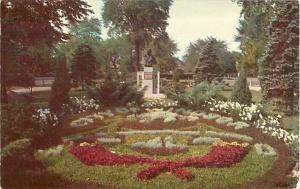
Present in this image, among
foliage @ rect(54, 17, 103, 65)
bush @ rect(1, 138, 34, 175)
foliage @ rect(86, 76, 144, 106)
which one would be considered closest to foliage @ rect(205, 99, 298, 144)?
foliage @ rect(86, 76, 144, 106)

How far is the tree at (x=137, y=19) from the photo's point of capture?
26.0ft

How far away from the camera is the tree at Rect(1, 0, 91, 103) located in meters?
7.85

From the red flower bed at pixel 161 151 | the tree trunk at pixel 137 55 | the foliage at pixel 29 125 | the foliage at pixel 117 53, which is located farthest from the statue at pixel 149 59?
the foliage at pixel 29 125

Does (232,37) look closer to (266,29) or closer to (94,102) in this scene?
(266,29)

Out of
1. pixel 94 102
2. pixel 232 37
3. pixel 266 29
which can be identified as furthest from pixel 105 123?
pixel 266 29

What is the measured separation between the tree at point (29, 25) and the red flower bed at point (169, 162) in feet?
5.64

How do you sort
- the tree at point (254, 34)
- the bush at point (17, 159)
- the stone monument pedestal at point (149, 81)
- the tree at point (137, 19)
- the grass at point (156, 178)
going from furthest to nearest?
the stone monument pedestal at point (149, 81)
the tree at point (254, 34)
the tree at point (137, 19)
the bush at point (17, 159)
the grass at point (156, 178)

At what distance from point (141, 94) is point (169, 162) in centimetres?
130

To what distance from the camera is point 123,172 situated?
7.55 metres

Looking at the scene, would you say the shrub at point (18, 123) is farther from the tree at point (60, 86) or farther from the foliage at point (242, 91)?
the foliage at point (242, 91)

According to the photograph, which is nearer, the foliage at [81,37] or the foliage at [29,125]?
the foliage at [29,125]

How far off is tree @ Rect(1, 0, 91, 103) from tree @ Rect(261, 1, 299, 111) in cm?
318

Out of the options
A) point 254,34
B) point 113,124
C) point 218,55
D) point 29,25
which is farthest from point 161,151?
point 29,25

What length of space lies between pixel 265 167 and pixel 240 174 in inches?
17.4
